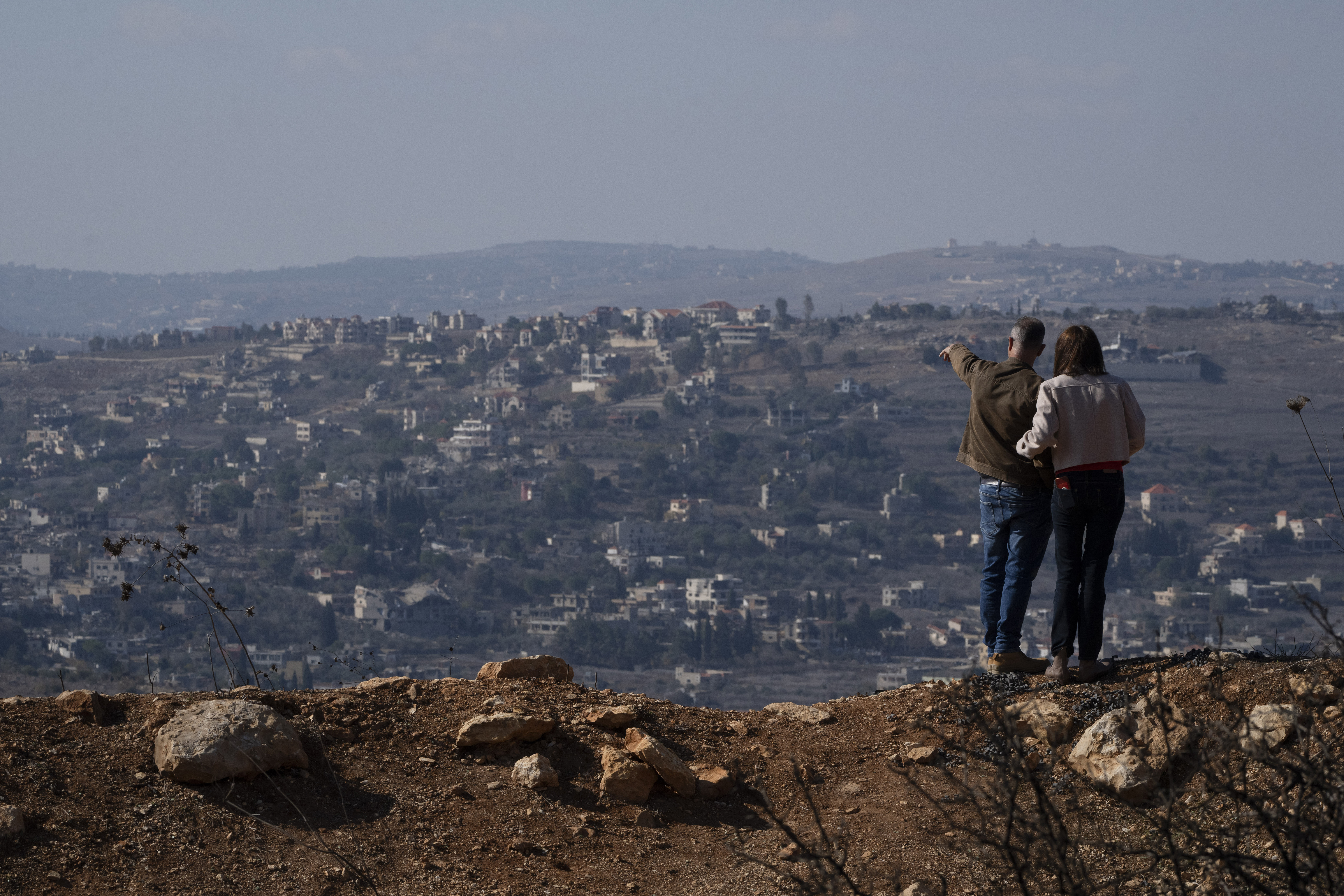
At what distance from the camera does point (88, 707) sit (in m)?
2.65

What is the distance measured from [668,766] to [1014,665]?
1146 mm

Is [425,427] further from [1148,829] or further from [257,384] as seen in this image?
[1148,829]

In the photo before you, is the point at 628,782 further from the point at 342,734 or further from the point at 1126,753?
the point at 1126,753

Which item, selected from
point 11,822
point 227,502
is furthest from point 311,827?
point 227,502

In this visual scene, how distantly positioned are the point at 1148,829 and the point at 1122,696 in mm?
546

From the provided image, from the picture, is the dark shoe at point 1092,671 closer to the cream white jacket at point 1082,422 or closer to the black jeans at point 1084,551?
the black jeans at point 1084,551

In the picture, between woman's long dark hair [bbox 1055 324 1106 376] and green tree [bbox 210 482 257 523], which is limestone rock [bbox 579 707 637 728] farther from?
green tree [bbox 210 482 257 523]

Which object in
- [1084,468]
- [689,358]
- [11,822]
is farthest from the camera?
[689,358]

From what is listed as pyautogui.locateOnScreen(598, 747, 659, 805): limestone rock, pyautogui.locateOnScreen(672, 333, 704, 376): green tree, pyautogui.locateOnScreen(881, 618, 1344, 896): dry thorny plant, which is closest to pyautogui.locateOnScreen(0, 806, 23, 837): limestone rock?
pyautogui.locateOnScreen(598, 747, 659, 805): limestone rock

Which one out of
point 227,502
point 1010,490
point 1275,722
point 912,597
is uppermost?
point 1010,490

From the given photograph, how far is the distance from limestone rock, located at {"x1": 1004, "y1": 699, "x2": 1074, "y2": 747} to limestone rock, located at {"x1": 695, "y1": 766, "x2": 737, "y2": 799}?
62 cm

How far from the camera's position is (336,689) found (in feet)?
10.1

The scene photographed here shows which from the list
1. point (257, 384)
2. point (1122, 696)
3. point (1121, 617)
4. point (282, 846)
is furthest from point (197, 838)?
point (257, 384)

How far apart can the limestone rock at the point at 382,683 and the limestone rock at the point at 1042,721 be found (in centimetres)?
145
